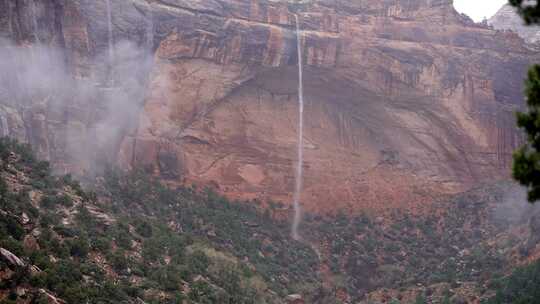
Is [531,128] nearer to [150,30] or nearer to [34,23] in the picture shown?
[34,23]

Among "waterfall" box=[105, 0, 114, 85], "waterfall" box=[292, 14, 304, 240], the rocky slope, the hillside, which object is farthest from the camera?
the rocky slope

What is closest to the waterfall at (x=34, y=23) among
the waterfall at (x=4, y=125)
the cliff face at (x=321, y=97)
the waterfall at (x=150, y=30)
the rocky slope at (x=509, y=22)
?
the cliff face at (x=321, y=97)

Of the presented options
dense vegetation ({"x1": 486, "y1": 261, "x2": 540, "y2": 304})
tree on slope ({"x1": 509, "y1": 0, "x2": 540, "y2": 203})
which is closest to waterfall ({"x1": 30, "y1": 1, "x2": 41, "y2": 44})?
dense vegetation ({"x1": 486, "y1": 261, "x2": 540, "y2": 304})

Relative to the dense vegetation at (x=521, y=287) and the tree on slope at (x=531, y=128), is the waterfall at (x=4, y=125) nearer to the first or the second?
the dense vegetation at (x=521, y=287)

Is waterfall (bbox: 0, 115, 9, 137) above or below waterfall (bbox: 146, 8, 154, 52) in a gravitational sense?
below

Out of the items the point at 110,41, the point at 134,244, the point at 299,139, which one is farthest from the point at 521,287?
the point at 110,41

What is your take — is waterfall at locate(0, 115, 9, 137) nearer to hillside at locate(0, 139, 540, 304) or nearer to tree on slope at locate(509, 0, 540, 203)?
hillside at locate(0, 139, 540, 304)
